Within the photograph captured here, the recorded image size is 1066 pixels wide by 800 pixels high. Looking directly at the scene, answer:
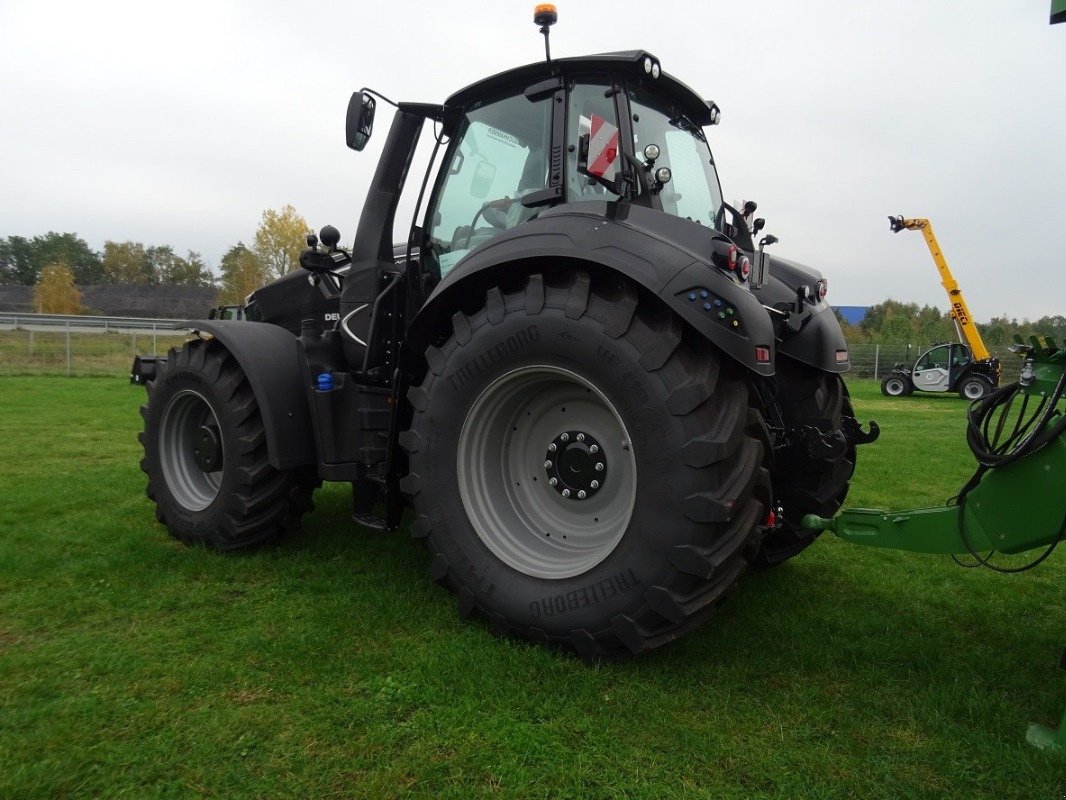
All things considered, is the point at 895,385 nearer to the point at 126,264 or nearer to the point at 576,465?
the point at 576,465

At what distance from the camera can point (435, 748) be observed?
212cm

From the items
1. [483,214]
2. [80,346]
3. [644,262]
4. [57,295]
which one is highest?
[57,295]

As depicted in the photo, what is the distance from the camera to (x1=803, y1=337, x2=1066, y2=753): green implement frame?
225cm

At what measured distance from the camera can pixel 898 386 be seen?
20.5m

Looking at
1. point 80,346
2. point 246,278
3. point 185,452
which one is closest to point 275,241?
point 246,278

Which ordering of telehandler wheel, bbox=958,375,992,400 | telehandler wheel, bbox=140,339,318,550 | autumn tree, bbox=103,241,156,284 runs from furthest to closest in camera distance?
autumn tree, bbox=103,241,156,284 → telehandler wheel, bbox=958,375,992,400 → telehandler wheel, bbox=140,339,318,550

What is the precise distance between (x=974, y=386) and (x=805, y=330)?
1879cm

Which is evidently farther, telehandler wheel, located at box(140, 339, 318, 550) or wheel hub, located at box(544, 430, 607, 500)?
telehandler wheel, located at box(140, 339, 318, 550)

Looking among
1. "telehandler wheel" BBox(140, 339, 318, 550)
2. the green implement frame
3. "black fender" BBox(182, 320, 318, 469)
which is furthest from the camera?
"telehandler wheel" BBox(140, 339, 318, 550)

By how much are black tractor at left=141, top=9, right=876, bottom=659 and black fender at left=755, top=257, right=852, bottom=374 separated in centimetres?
1

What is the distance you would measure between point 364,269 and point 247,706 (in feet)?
7.82

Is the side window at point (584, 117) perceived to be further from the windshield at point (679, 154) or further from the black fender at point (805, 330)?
the black fender at point (805, 330)

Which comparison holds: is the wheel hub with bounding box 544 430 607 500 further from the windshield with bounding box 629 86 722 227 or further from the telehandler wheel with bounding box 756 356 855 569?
the windshield with bounding box 629 86 722 227

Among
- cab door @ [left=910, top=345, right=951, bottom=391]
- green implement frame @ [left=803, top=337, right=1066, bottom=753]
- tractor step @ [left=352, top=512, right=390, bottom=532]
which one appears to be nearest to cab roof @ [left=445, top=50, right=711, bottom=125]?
green implement frame @ [left=803, top=337, right=1066, bottom=753]
